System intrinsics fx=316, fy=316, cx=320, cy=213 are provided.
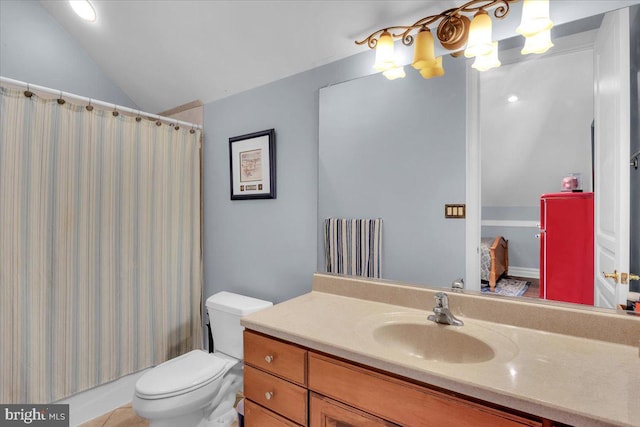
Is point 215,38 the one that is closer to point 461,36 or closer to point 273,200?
point 273,200

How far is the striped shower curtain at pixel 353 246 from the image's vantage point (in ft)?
4.89

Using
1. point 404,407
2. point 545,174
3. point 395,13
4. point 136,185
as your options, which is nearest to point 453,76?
point 395,13

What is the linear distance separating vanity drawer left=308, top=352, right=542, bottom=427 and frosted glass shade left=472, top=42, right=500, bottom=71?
115cm

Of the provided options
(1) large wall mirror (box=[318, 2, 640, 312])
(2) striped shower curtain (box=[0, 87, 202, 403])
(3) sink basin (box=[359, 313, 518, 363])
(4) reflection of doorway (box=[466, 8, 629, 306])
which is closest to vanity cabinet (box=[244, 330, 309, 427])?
(3) sink basin (box=[359, 313, 518, 363])

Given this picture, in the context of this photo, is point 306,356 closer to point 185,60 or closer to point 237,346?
point 237,346

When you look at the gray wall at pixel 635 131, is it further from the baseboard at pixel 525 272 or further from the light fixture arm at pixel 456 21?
the light fixture arm at pixel 456 21

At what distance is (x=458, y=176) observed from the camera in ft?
4.20

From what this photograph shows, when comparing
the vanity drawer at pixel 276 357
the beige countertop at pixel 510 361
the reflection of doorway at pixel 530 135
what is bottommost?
A: the vanity drawer at pixel 276 357

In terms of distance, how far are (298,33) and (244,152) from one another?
0.80 m

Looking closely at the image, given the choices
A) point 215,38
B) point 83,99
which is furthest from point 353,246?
point 83,99

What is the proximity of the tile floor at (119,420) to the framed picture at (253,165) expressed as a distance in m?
1.39

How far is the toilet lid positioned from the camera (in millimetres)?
1480

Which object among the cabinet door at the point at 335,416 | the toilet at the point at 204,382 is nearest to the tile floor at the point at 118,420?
the toilet at the point at 204,382

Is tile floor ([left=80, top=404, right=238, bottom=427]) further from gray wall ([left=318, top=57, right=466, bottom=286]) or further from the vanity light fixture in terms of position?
the vanity light fixture
